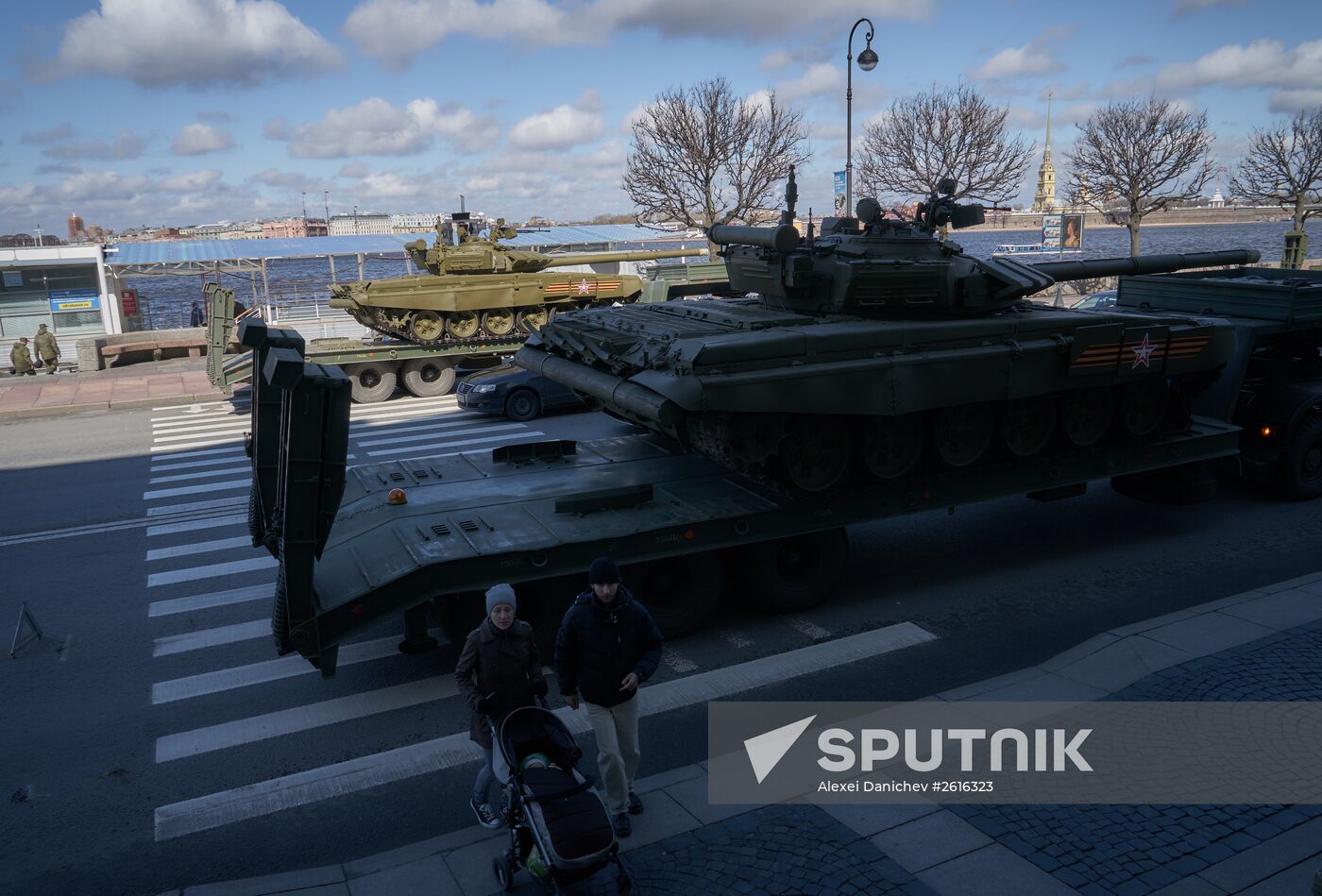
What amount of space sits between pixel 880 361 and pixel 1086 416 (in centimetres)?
311

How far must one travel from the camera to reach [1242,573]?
10211mm

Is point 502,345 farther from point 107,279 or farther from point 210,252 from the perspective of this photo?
point 210,252

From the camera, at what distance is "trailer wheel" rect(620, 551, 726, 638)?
8.94m

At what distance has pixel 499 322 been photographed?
22891 millimetres

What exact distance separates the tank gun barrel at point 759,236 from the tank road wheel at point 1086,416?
3386 millimetres

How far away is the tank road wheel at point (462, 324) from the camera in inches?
878

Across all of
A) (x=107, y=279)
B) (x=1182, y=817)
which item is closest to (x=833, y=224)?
(x=1182, y=817)

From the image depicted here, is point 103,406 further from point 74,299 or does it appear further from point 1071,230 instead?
point 1071,230

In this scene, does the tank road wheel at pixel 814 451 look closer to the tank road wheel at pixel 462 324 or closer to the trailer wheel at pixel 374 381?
the tank road wheel at pixel 462 324

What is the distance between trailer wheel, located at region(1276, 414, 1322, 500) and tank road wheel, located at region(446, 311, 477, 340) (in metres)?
15.9

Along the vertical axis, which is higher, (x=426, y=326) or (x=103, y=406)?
(x=426, y=326)


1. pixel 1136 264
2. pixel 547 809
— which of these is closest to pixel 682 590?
pixel 547 809

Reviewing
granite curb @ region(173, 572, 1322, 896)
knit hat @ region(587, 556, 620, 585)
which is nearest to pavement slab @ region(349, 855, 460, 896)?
granite curb @ region(173, 572, 1322, 896)

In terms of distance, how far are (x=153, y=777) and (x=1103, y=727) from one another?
21.4 ft
